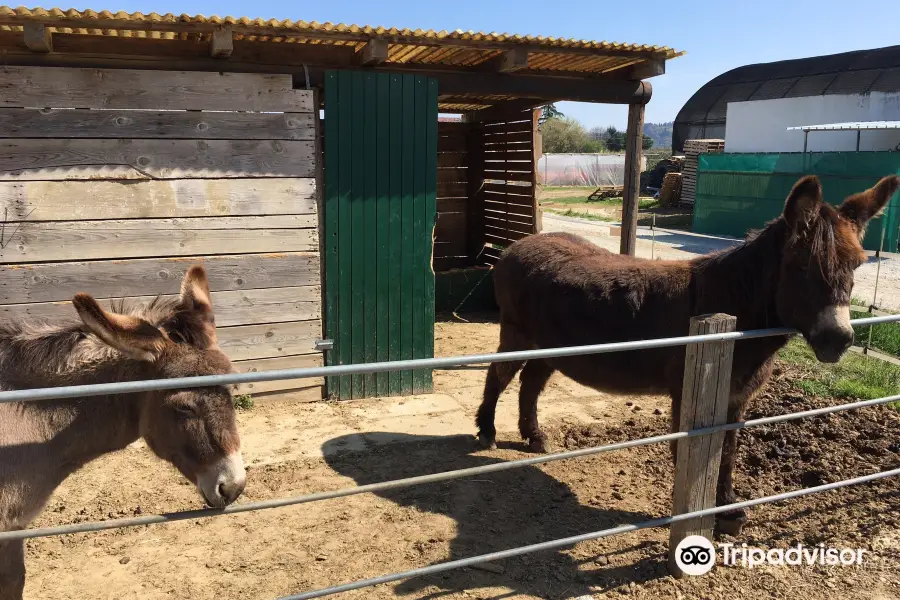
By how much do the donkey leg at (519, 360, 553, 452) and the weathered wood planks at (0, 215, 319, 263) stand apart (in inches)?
93.5

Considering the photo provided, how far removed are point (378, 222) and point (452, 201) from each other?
5001 mm

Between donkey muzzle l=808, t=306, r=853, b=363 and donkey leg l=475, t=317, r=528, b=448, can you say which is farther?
donkey leg l=475, t=317, r=528, b=448

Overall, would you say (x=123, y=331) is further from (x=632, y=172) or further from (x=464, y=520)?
(x=632, y=172)

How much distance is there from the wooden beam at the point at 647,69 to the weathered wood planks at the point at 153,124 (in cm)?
351

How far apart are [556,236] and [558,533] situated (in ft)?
7.87

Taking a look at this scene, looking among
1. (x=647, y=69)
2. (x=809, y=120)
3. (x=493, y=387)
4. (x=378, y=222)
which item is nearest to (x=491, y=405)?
(x=493, y=387)

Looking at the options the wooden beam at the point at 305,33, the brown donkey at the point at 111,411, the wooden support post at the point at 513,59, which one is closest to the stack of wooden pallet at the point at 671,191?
the wooden beam at the point at 305,33

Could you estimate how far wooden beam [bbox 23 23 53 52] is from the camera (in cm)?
476

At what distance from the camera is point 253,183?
5.92m

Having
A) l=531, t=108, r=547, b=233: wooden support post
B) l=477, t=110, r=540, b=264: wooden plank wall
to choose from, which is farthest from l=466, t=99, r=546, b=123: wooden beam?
l=531, t=108, r=547, b=233: wooden support post

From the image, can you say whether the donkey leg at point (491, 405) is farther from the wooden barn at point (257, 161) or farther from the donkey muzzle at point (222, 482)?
the donkey muzzle at point (222, 482)

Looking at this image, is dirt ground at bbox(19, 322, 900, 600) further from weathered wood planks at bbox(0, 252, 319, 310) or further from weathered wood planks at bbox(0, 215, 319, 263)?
weathered wood planks at bbox(0, 215, 319, 263)

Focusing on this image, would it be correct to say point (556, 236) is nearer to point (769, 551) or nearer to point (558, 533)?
point (558, 533)

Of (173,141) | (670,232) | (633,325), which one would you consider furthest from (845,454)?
(670,232)
